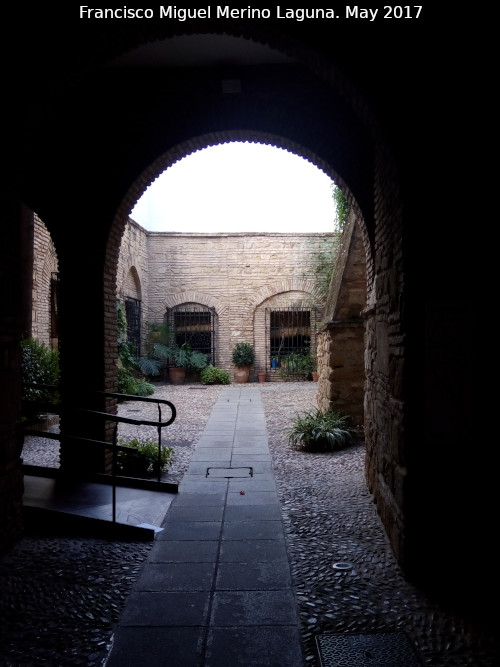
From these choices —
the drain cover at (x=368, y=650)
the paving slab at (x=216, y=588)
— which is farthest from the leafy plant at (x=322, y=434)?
the drain cover at (x=368, y=650)

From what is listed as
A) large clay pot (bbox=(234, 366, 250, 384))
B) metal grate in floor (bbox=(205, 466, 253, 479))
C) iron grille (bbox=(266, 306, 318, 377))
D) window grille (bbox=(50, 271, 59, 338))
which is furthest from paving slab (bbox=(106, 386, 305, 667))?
iron grille (bbox=(266, 306, 318, 377))

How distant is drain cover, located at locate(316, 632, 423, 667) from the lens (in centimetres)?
228

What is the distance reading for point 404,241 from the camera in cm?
313

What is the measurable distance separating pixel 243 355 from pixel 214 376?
133 cm

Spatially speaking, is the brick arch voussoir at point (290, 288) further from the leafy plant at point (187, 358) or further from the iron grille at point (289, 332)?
the leafy plant at point (187, 358)

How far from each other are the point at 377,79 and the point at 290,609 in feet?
10.3

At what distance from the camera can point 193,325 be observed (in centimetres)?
1769

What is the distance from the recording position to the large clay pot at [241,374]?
16638mm

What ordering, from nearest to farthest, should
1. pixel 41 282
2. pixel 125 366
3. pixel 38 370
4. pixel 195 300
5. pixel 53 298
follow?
pixel 38 370 → pixel 41 282 → pixel 53 298 → pixel 125 366 → pixel 195 300

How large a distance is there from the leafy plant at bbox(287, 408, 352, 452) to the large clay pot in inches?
367

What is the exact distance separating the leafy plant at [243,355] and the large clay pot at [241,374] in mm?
141

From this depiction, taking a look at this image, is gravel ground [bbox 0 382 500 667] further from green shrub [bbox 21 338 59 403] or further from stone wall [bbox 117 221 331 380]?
stone wall [bbox 117 221 331 380]

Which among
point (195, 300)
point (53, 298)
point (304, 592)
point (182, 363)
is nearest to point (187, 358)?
point (182, 363)

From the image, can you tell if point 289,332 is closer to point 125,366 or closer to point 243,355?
point 243,355
